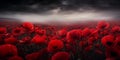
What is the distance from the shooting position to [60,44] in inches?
27.1

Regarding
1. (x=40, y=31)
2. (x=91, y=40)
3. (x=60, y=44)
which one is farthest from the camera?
(x=40, y=31)

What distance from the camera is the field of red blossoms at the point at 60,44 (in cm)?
58

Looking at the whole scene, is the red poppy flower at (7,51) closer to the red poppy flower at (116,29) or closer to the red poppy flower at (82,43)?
the red poppy flower at (82,43)

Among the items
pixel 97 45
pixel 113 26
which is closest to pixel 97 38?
pixel 97 45

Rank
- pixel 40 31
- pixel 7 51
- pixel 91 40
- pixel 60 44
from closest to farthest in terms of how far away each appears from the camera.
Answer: pixel 7 51 → pixel 60 44 → pixel 91 40 → pixel 40 31

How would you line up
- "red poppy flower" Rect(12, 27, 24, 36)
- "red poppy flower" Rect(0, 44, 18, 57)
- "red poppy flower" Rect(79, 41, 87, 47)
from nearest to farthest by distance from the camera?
1. "red poppy flower" Rect(0, 44, 18, 57)
2. "red poppy flower" Rect(79, 41, 87, 47)
3. "red poppy flower" Rect(12, 27, 24, 36)

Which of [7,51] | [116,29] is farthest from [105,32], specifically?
[7,51]

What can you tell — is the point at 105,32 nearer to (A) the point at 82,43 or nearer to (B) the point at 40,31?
(A) the point at 82,43

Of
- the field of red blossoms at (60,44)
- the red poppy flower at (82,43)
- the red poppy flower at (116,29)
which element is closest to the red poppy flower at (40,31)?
the field of red blossoms at (60,44)

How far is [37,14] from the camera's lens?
1.12m

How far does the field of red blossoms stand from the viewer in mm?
581

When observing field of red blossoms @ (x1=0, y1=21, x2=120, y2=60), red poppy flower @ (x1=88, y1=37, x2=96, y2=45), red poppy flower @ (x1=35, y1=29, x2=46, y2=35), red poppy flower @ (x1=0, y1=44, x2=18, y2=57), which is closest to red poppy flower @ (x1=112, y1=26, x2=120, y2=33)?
field of red blossoms @ (x1=0, y1=21, x2=120, y2=60)

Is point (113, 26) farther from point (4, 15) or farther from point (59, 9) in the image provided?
point (4, 15)

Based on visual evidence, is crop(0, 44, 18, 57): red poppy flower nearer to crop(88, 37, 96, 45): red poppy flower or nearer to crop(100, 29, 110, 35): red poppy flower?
crop(88, 37, 96, 45): red poppy flower
